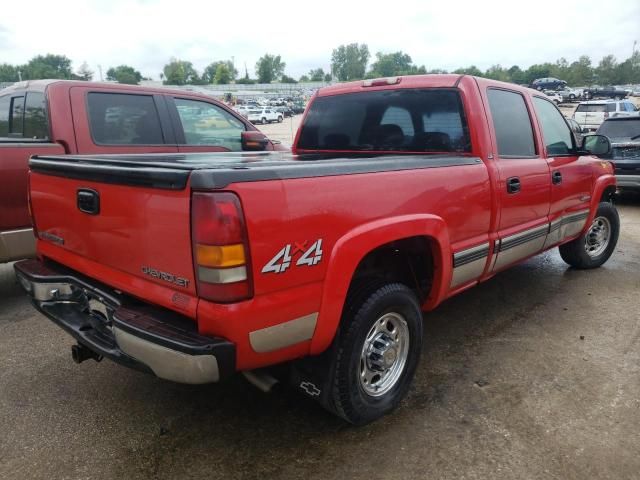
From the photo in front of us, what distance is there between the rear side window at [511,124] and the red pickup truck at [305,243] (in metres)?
0.02

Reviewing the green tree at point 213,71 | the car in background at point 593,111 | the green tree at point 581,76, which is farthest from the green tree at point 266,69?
the car in background at point 593,111

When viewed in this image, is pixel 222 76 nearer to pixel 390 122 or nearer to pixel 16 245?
pixel 16 245

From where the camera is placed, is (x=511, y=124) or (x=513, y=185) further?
(x=511, y=124)

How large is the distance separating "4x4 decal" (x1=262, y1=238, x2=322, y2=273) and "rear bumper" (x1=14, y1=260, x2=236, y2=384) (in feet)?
1.15

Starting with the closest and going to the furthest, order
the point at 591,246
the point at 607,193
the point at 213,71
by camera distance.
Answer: the point at 607,193, the point at 591,246, the point at 213,71

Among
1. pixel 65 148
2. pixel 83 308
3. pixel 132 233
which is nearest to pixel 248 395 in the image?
pixel 83 308

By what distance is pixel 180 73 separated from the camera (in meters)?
126

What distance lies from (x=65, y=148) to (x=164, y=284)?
2.86 m

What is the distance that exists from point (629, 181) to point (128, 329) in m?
9.54

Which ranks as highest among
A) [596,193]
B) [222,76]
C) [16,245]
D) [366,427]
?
[222,76]

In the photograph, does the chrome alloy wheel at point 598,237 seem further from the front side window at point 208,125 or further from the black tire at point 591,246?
the front side window at point 208,125

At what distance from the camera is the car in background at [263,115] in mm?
46250

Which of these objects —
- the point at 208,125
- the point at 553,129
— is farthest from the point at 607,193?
the point at 208,125

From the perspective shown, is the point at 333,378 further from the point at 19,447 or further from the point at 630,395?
the point at 630,395
